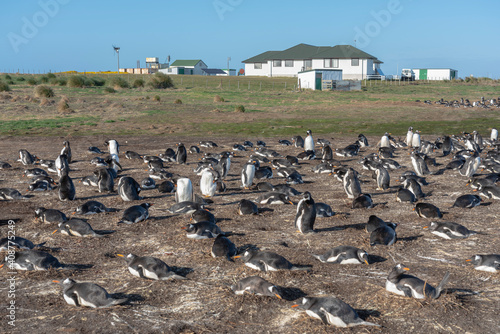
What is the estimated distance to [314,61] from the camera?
81125mm

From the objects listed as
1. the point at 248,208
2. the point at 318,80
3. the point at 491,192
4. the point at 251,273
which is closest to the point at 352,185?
the point at 248,208

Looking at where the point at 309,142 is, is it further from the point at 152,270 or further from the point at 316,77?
the point at 316,77

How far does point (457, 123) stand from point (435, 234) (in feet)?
78.7

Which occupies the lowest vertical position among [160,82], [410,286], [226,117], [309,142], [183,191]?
[410,286]

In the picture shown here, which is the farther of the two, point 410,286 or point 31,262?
point 31,262

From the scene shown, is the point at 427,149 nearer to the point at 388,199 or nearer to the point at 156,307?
the point at 388,199

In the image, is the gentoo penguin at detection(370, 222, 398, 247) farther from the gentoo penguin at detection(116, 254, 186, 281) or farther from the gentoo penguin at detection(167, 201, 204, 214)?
the gentoo penguin at detection(167, 201, 204, 214)

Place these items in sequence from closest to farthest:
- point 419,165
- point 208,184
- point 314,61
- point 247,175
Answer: point 208,184, point 247,175, point 419,165, point 314,61

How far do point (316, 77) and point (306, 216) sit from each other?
5183cm

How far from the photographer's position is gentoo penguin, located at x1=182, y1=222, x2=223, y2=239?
881 cm

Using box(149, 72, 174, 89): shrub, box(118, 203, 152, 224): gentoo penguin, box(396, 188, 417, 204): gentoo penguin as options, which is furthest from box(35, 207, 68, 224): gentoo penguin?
box(149, 72, 174, 89): shrub

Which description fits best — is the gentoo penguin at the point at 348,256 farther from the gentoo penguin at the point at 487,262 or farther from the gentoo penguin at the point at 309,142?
the gentoo penguin at the point at 309,142

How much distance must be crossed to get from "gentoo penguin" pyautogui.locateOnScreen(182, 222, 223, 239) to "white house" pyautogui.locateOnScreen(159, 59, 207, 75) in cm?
10710

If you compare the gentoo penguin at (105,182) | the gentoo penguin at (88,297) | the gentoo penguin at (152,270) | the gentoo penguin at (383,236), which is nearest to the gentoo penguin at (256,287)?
the gentoo penguin at (152,270)
